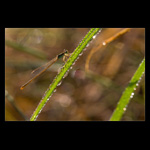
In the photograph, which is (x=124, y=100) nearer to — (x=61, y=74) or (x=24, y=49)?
(x=61, y=74)

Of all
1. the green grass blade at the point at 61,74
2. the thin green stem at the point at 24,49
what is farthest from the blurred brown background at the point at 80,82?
the green grass blade at the point at 61,74

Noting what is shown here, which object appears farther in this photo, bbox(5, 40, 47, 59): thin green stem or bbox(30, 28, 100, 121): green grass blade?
bbox(5, 40, 47, 59): thin green stem

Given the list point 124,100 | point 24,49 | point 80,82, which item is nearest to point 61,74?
point 124,100

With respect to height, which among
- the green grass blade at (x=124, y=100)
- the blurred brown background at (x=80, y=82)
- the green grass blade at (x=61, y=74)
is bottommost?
the green grass blade at (x=124, y=100)

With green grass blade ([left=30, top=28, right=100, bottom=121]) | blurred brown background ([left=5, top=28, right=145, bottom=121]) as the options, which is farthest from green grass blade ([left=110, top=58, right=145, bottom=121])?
blurred brown background ([left=5, top=28, right=145, bottom=121])

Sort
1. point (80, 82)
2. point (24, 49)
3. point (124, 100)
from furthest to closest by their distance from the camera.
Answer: point (80, 82)
point (24, 49)
point (124, 100)

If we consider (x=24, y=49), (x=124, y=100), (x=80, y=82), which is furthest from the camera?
(x=80, y=82)

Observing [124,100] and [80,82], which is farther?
[80,82]

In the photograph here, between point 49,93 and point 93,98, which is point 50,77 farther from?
point 49,93

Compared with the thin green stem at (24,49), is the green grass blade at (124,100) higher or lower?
lower

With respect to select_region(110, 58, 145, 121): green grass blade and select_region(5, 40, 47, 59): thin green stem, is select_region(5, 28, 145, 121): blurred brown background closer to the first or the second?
select_region(5, 40, 47, 59): thin green stem

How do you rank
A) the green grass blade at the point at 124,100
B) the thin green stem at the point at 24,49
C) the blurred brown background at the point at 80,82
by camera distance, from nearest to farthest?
the green grass blade at the point at 124,100 < the thin green stem at the point at 24,49 < the blurred brown background at the point at 80,82

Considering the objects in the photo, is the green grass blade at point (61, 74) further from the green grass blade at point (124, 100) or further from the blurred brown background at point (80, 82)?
the blurred brown background at point (80, 82)
